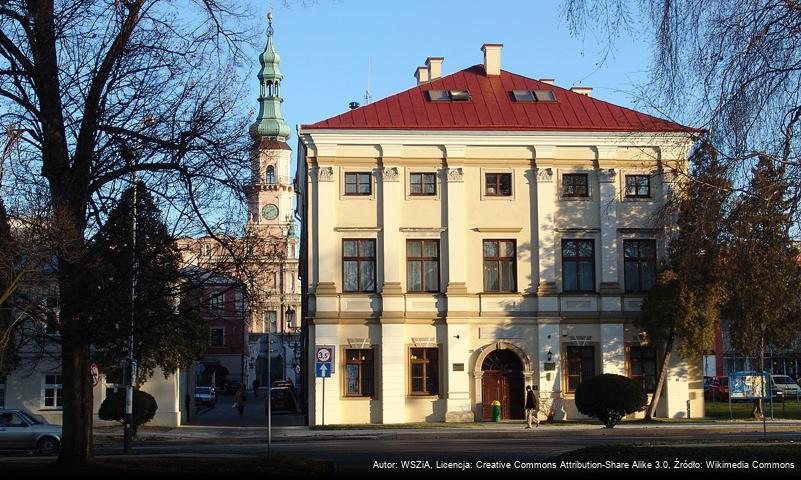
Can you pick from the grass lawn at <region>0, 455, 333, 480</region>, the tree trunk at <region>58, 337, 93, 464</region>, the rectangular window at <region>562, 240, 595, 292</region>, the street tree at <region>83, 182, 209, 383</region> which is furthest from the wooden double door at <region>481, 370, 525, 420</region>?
the tree trunk at <region>58, 337, 93, 464</region>

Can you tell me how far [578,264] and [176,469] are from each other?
27.7 metres

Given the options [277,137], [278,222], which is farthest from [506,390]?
[278,222]

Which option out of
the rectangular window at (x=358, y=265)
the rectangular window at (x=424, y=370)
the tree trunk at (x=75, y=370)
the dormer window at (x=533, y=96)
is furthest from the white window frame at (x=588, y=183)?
the tree trunk at (x=75, y=370)

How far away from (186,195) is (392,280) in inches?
975

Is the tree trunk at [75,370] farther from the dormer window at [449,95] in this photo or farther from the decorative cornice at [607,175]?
the dormer window at [449,95]

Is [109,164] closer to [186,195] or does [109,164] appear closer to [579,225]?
[186,195]

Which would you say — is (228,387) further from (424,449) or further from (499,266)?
(424,449)

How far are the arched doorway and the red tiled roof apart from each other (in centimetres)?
920

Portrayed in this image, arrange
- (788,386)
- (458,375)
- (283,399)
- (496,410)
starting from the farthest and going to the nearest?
(788,386) < (283,399) < (458,375) < (496,410)

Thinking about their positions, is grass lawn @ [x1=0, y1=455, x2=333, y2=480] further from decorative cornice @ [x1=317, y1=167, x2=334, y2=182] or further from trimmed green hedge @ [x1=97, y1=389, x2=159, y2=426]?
decorative cornice @ [x1=317, y1=167, x2=334, y2=182]

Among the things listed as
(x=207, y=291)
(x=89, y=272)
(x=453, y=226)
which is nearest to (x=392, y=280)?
(x=453, y=226)

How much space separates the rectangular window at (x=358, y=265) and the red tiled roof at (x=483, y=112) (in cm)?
469

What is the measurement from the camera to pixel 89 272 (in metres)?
15.9

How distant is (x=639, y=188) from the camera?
138ft
